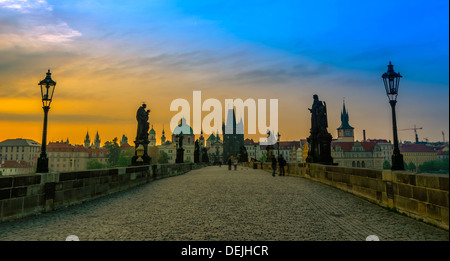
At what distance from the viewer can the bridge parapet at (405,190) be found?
549cm

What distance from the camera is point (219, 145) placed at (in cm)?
17512

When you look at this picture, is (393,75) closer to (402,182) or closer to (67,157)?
(402,182)

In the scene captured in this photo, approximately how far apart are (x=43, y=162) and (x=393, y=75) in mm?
10762

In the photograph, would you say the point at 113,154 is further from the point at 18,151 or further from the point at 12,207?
the point at 12,207

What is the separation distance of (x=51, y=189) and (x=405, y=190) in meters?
8.51

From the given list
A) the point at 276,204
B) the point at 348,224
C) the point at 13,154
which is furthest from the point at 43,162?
the point at 13,154

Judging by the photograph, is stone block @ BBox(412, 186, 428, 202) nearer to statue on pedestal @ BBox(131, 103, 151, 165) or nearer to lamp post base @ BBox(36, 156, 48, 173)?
lamp post base @ BBox(36, 156, 48, 173)

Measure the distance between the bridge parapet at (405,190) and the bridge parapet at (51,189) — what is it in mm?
8330

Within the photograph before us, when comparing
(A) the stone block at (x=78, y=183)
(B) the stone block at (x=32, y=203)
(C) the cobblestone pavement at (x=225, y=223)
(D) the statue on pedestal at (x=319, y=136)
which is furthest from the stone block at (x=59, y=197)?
(D) the statue on pedestal at (x=319, y=136)

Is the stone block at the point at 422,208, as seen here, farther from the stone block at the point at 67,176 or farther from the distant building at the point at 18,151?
the distant building at the point at 18,151

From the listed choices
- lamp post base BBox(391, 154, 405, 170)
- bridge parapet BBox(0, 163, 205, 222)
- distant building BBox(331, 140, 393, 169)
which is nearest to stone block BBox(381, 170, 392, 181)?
lamp post base BBox(391, 154, 405, 170)

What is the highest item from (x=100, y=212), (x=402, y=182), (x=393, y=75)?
(x=393, y=75)

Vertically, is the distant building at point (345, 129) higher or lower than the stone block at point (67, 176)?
higher

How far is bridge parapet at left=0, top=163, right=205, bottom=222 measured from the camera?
670 centimetres
